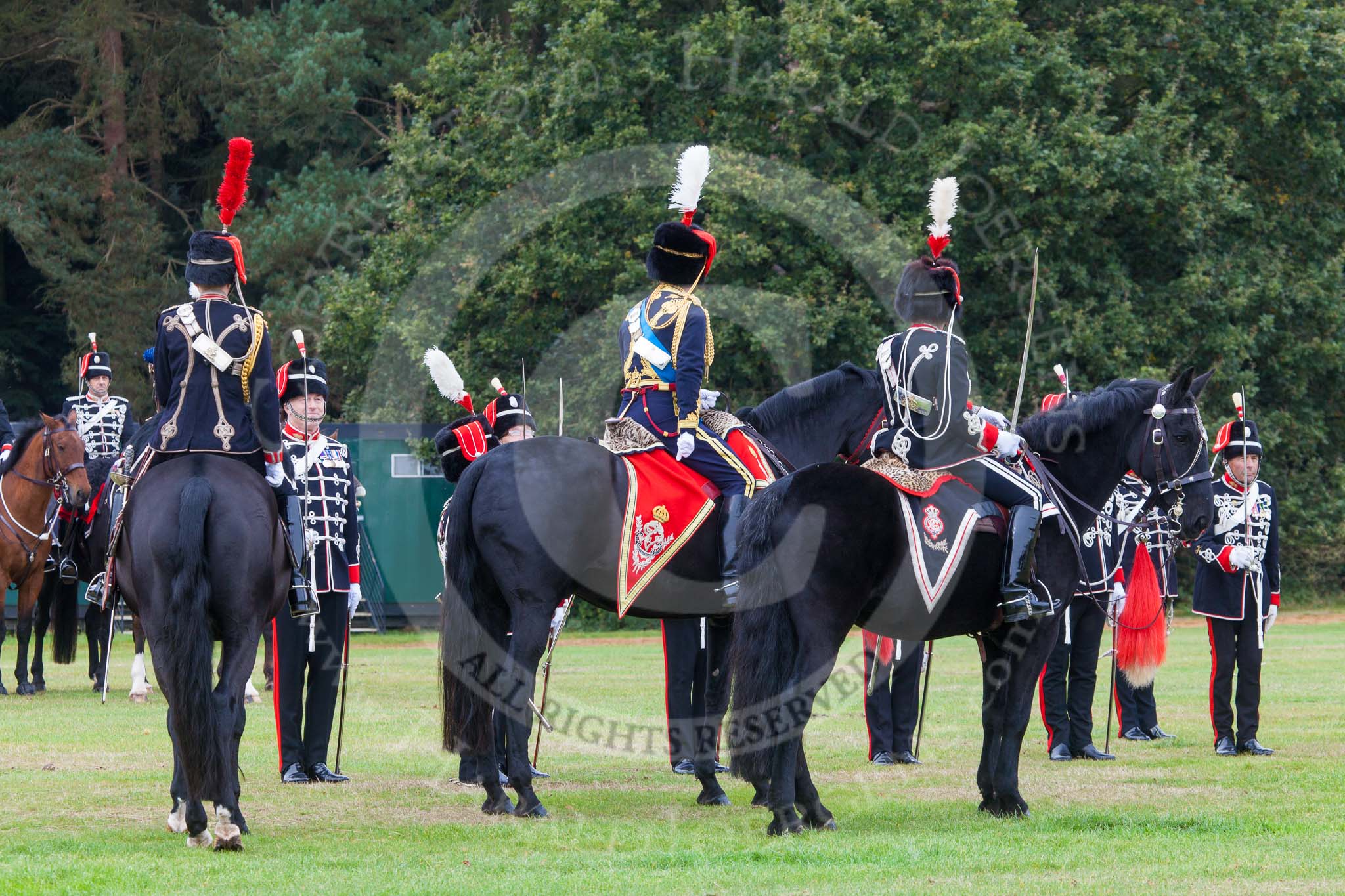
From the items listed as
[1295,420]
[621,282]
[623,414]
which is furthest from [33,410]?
[623,414]

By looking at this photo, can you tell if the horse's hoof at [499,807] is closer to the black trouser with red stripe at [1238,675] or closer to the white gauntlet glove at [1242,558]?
the black trouser with red stripe at [1238,675]

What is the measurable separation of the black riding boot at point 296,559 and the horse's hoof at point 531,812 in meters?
1.47

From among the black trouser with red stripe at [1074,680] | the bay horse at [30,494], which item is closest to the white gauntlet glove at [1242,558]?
the black trouser with red stripe at [1074,680]

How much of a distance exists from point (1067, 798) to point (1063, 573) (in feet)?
4.33

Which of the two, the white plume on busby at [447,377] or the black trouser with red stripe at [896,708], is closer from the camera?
the white plume on busby at [447,377]

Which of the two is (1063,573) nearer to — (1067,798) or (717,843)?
(1067,798)

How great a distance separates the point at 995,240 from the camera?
24.2m

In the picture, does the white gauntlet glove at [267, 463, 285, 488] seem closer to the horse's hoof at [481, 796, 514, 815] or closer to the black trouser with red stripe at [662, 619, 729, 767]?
the horse's hoof at [481, 796, 514, 815]

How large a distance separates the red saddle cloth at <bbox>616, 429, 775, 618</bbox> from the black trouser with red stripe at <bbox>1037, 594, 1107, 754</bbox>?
134 inches

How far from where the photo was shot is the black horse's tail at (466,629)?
8078mm

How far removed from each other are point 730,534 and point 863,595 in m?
0.89

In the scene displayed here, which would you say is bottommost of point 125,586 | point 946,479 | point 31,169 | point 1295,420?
point 125,586

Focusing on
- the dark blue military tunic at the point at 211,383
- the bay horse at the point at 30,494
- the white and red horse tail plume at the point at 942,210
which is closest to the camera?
the dark blue military tunic at the point at 211,383

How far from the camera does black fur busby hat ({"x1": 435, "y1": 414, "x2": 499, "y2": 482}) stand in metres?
9.98
